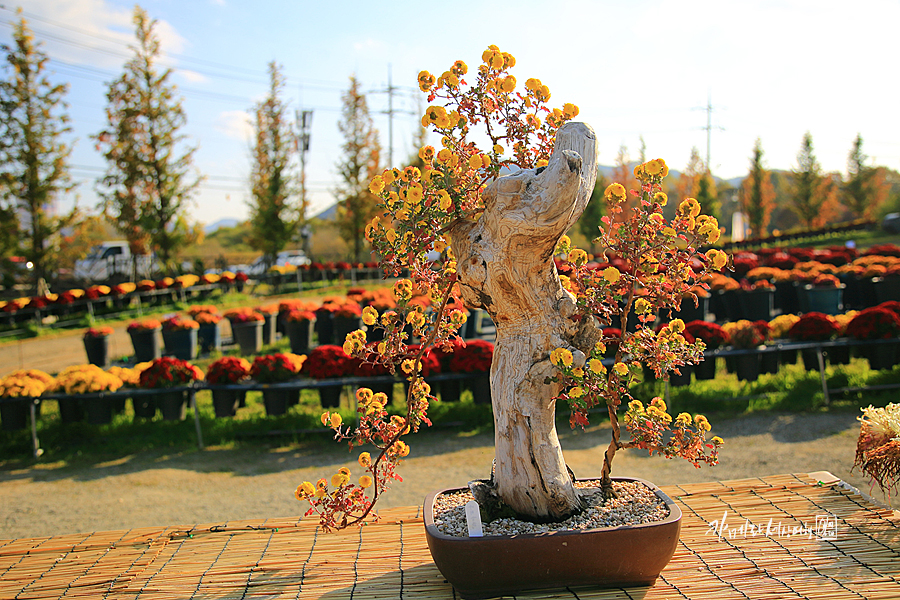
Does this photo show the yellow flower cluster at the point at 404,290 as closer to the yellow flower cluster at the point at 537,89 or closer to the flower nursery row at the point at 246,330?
the yellow flower cluster at the point at 537,89

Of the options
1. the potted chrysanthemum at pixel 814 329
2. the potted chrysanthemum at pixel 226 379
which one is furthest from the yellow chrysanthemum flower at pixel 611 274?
the potted chrysanthemum at pixel 814 329

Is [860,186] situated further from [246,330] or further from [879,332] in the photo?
[246,330]

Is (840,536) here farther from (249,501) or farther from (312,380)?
(312,380)

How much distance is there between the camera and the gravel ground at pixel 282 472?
416 cm

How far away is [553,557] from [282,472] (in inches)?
131

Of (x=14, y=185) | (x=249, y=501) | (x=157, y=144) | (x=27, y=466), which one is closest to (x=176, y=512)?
(x=249, y=501)

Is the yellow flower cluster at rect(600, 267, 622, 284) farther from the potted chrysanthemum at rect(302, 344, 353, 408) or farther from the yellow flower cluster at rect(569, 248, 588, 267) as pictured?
the potted chrysanthemum at rect(302, 344, 353, 408)

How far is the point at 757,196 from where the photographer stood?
30.5 m

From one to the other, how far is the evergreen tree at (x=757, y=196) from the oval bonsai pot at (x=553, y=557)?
3265 centimetres

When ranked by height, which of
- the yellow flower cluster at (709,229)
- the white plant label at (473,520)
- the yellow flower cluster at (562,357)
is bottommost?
the white plant label at (473,520)

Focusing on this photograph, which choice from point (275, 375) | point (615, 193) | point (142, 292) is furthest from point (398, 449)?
point (142, 292)

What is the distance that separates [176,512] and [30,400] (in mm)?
2456

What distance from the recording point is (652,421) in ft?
7.32

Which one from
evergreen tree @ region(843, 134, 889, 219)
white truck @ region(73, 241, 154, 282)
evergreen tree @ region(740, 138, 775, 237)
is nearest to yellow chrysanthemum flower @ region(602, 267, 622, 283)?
white truck @ region(73, 241, 154, 282)
